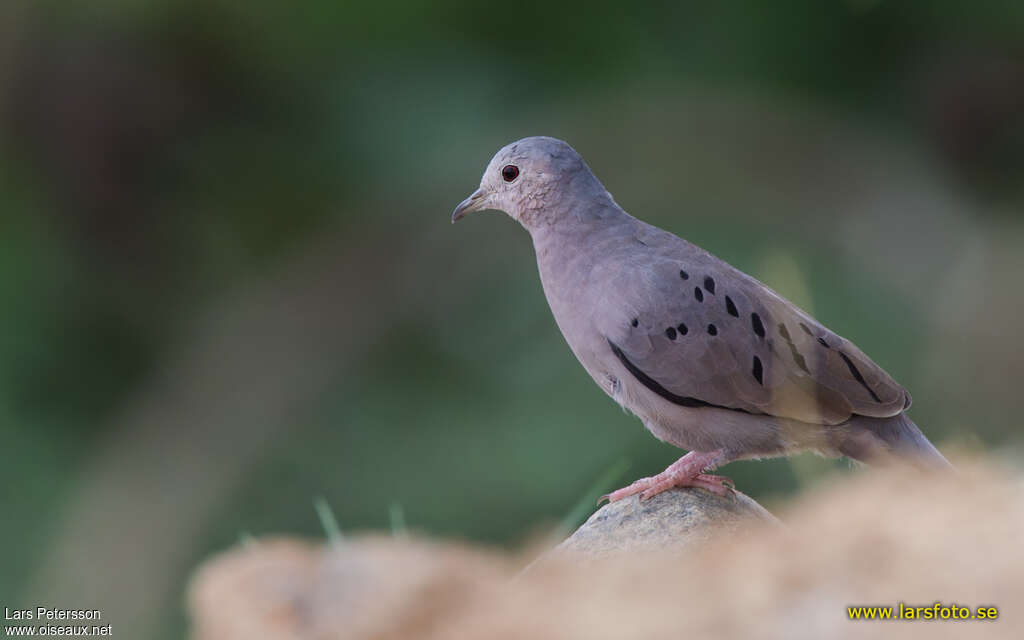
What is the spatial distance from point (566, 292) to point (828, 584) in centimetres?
188

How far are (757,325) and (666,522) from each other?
67 cm

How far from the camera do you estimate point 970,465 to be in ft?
5.70

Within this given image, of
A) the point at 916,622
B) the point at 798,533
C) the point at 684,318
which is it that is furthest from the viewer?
the point at 684,318

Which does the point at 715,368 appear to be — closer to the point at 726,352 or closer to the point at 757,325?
the point at 726,352

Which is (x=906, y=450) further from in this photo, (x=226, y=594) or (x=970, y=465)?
(x=226, y=594)

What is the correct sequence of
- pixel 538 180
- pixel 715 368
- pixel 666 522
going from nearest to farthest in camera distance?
pixel 666 522 < pixel 715 368 < pixel 538 180

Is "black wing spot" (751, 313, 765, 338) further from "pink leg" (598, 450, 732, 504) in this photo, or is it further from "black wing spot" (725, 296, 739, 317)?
"pink leg" (598, 450, 732, 504)

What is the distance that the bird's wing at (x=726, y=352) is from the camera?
9.90 feet

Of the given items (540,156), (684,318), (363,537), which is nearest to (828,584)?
(363,537)

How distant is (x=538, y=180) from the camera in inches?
130

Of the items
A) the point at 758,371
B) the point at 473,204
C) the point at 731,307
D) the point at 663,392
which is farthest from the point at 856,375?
the point at 473,204

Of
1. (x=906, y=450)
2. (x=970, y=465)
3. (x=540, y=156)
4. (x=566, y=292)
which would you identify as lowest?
(x=906, y=450)

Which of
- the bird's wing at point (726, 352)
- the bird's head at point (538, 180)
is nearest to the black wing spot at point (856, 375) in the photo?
the bird's wing at point (726, 352)

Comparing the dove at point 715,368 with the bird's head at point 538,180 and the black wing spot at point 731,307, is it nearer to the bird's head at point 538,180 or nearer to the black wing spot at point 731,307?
the black wing spot at point 731,307
